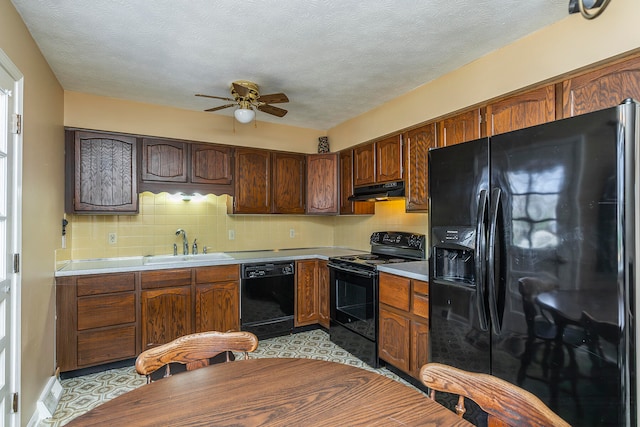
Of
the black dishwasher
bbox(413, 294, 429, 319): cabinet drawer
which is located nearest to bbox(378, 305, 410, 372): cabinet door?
bbox(413, 294, 429, 319): cabinet drawer

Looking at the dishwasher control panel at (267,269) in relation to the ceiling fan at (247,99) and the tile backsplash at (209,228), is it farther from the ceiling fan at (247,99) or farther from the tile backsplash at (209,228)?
the ceiling fan at (247,99)

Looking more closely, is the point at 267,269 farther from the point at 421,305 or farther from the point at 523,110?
the point at 523,110

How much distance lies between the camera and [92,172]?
118 inches

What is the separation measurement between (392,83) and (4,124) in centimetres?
261

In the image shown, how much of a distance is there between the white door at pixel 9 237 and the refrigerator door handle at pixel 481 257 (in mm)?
2418

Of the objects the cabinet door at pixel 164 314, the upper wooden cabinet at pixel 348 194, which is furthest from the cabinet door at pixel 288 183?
the cabinet door at pixel 164 314

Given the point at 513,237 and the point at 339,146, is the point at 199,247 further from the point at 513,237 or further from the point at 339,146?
the point at 513,237

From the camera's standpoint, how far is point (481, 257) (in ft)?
5.58

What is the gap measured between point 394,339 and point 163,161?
278 centimetres

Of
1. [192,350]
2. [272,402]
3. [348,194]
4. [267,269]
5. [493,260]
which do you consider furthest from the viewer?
[348,194]

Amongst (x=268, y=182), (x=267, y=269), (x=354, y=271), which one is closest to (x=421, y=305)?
(x=354, y=271)

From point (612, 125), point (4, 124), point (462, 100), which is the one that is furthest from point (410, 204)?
point (4, 124)

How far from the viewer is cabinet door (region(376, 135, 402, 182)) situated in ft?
10.1

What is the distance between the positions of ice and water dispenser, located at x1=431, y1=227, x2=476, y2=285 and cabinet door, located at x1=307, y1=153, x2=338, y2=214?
201 cm
